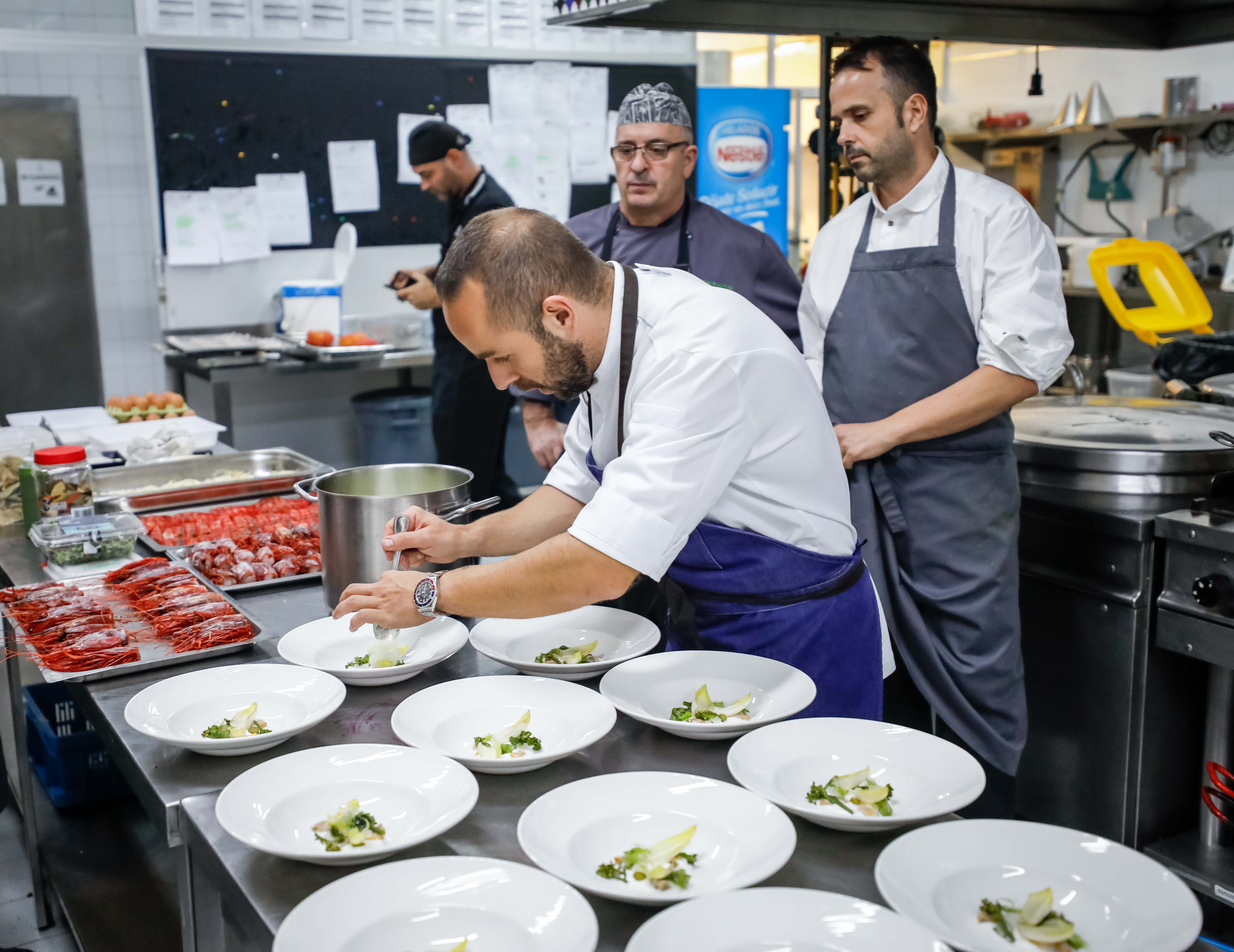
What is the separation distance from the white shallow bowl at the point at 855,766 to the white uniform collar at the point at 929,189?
1.41 meters

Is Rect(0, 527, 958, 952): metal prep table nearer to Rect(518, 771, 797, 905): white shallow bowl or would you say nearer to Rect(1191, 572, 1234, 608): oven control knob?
Rect(518, 771, 797, 905): white shallow bowl

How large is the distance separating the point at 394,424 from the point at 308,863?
4.70 m

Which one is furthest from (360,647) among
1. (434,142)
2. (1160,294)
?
(434,142)

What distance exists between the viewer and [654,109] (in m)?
3.07

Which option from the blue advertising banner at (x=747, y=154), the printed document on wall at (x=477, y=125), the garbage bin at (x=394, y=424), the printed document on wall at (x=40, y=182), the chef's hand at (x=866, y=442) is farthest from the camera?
the blue advertising banner at (x=747, y=154)

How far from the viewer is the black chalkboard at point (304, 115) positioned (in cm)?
570

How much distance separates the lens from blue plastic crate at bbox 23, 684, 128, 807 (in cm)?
312

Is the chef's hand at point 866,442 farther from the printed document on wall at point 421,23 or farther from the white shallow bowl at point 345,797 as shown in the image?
the printed document on wall at point 421,23

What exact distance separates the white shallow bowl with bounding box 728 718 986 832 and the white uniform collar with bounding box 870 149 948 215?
55.3 inches

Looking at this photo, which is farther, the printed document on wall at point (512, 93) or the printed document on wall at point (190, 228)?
the printed document on wall at point (512, 93)

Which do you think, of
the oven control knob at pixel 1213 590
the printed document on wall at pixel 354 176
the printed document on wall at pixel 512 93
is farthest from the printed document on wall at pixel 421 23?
the oven control knob at pixel 1213 590

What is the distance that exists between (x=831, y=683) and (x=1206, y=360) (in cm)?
200

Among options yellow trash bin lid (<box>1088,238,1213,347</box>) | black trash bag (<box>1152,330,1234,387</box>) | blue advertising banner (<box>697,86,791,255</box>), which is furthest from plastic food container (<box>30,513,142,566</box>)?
blue advertising banner (<box>697,86,791,255</box>)

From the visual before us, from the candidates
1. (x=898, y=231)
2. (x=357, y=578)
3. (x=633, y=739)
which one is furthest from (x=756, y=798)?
(x=898, y=231)
